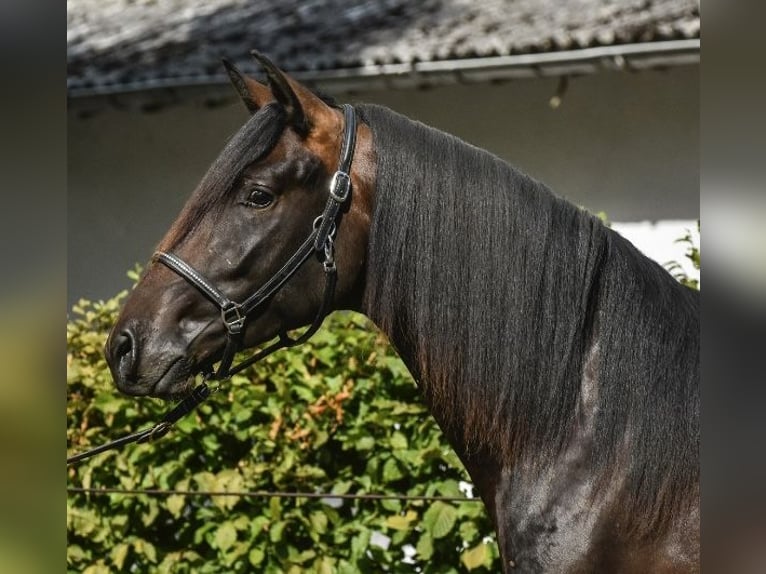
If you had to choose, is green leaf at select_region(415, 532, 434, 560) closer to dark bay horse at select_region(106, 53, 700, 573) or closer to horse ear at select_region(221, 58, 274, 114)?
dark bay horse at select_region(106, 53, 700, 573)

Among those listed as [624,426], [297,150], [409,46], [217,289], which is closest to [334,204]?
[297,150]

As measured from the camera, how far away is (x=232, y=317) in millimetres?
2412

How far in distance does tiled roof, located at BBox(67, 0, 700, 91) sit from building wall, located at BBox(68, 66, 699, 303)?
1.26 feet

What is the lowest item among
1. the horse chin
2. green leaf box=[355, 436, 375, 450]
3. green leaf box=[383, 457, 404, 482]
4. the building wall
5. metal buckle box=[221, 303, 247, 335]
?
green leaf box=[383, 457, 404, 482]

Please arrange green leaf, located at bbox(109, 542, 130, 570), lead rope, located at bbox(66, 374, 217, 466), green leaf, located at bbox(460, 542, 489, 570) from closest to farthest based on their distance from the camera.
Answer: lead rope, located at bbox(66, 374, 217, 466), green leaf, located at bbox(460, 542, 489, 570), green leaf, located at bbox(109, 542, 130, 570)

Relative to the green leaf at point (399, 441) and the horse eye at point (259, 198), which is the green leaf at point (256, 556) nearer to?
the green leaf at point (399, 441)

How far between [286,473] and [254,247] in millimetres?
2381

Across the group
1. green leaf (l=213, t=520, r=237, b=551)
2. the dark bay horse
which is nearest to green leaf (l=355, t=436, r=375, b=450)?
green leaf (l=213, t=520, r=237, b=551)

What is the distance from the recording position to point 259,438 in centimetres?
466

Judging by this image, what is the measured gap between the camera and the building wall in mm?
6812

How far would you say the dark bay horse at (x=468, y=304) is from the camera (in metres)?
2.25

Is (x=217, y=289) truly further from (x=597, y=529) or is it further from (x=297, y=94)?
(x=597, y=529)

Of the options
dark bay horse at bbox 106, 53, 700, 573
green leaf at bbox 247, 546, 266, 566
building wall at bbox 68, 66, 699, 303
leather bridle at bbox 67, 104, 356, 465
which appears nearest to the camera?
dark bay horse at bbox 106, 53, 700, 573
